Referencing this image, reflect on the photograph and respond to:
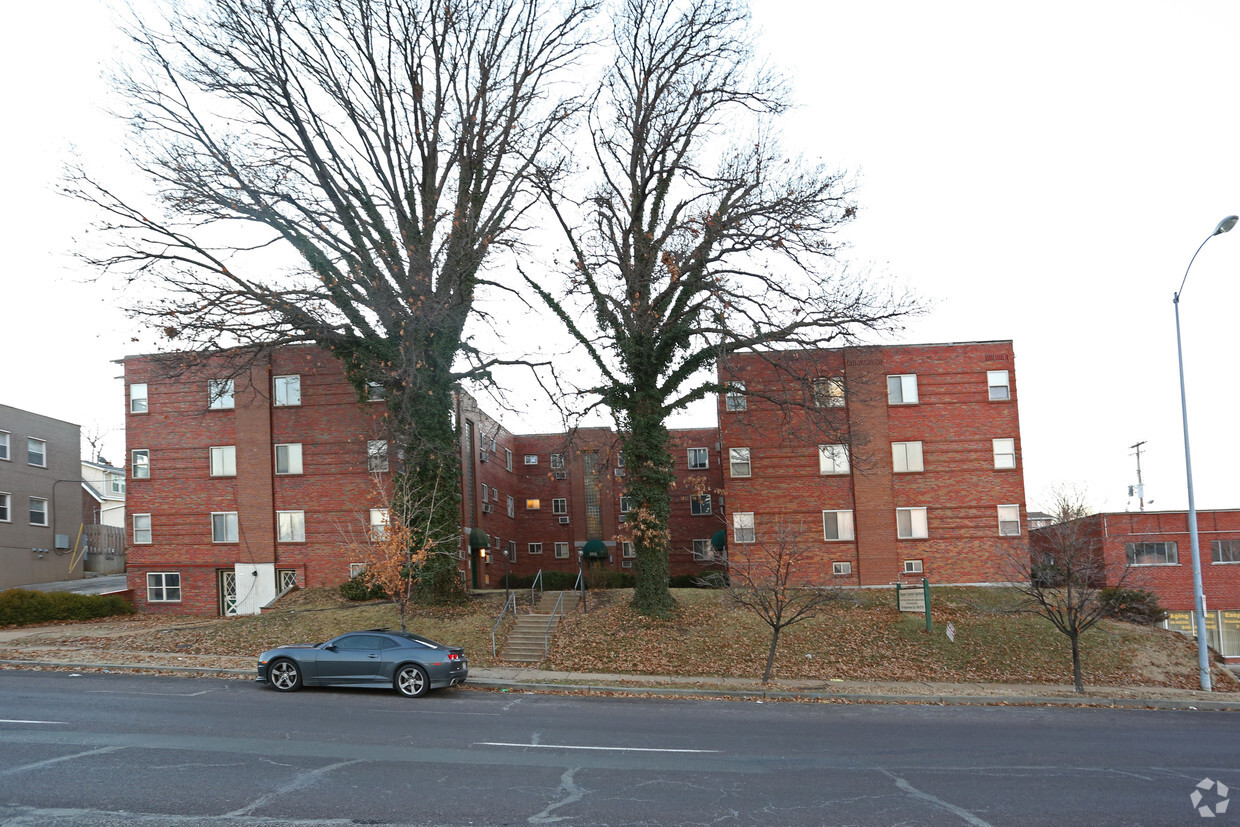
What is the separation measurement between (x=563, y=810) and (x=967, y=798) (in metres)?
4.76

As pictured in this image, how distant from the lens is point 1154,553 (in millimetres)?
41188

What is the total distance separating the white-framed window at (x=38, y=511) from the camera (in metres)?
42.2

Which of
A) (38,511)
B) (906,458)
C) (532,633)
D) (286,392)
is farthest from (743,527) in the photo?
(38,511)

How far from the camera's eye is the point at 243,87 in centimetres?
2650

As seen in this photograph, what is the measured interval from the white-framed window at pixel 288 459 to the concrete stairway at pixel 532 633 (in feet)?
38.9

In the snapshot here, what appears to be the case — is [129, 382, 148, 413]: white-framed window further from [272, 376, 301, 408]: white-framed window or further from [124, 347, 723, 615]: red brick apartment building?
[272, 376, 301, 408]: white-framed window

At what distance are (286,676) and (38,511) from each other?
31405mm

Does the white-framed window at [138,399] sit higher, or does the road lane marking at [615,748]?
the white-framed window at [138,399]

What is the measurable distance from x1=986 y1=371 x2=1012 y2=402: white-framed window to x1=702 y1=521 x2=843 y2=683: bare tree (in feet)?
28.7

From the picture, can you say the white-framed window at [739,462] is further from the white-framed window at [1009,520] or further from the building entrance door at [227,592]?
the building entrance door at [227,592]

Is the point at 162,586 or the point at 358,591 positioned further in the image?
the point at 162,586

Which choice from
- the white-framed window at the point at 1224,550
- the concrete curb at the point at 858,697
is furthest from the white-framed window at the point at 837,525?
the white-framed window at the point at 1224,550

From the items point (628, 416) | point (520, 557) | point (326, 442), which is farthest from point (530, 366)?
point (520, 557)

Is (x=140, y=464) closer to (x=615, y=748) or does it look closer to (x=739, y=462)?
(x=739, y=462)
